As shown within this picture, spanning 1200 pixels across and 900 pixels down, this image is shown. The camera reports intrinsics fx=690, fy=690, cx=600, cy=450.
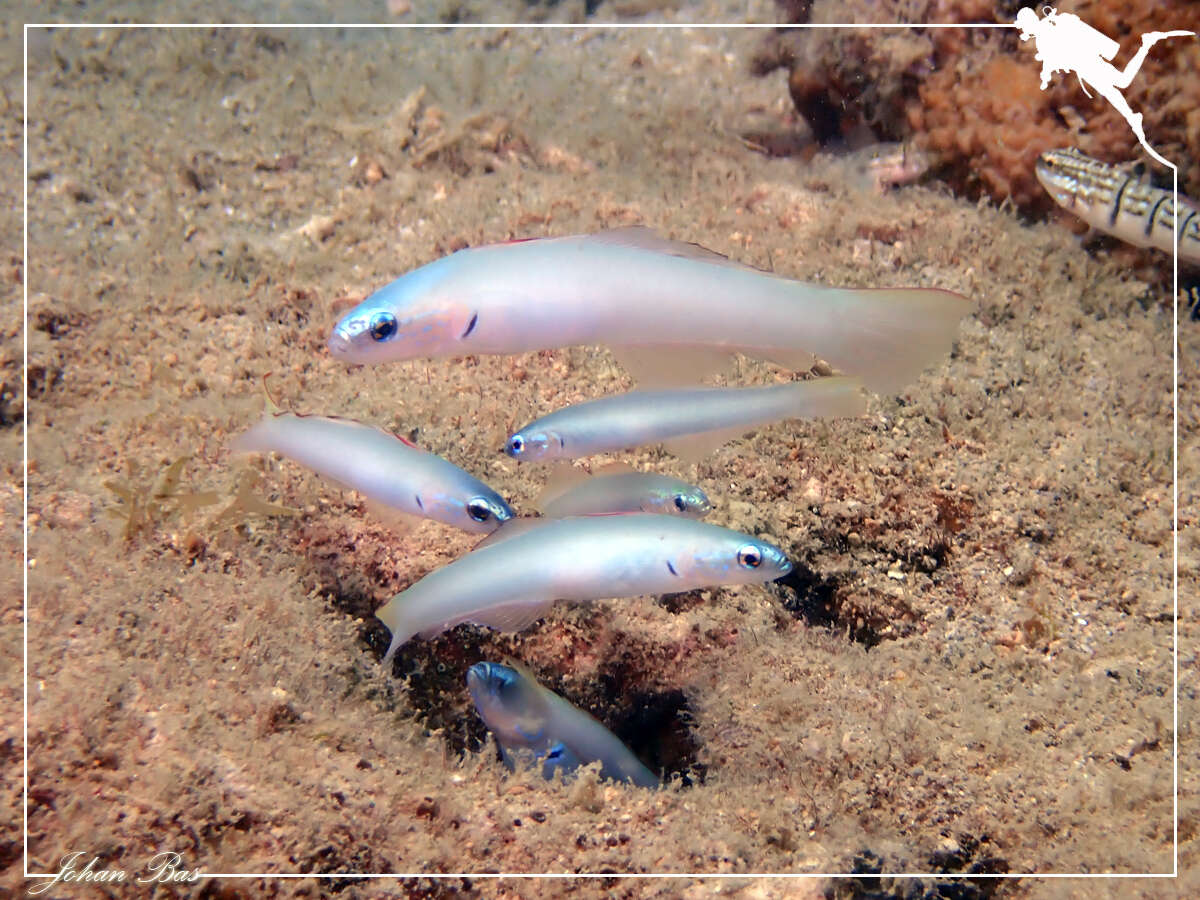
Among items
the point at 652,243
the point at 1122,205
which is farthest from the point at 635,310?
the point at 1122,205

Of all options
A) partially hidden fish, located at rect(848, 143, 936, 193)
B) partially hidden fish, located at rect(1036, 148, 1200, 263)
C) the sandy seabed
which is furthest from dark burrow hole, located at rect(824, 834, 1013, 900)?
partially hidden fish, located at rect(848, 143, 936, 193)

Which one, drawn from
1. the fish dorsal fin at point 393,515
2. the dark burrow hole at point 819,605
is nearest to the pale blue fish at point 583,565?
the fish dorsal fin at point 393,515

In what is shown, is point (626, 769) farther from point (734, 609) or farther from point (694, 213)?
point (694, 213)

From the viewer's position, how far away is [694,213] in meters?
4.94

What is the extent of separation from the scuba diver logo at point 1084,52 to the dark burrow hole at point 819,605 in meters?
4.04

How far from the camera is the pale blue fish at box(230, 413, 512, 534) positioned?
7.64 feet

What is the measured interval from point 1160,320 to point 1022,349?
4.29 feet

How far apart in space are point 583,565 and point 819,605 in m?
1.67

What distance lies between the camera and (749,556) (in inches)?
86.0

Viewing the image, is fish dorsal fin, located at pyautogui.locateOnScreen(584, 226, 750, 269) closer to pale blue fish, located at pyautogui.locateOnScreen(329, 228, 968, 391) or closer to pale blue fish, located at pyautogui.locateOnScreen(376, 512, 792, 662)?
pale blue fish, located at pyautogui.locateOnScreen(329, 228, 968, 391)

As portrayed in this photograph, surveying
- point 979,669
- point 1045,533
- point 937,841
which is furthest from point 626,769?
point 1045,533

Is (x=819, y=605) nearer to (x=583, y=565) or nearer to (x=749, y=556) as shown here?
(x=749, y=556)

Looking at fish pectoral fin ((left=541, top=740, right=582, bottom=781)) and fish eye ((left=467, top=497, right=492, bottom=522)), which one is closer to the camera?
fish eye ((left=467, top=497, right=492, bottom=522))

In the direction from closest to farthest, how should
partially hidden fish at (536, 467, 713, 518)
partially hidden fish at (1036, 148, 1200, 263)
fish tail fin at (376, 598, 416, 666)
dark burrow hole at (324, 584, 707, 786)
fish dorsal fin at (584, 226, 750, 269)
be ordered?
fish dorsal fin at (584, 226, 750, 269) < fish tail fin at (376, 598, 416, 666) < partially hidden fish at (536, 467, 713, 518) < dark burrow hole at (324, 584, 707, 786) < partially hidden fish at (1036, 148, 1200, 263)
